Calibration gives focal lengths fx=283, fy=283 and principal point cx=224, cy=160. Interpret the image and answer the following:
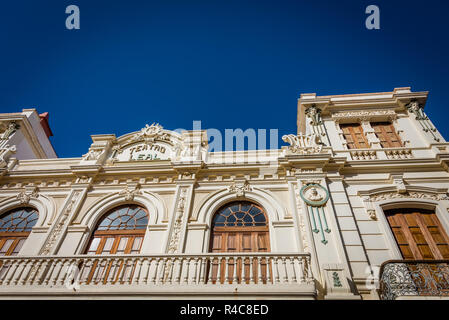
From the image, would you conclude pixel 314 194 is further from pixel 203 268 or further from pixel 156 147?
pixel 156 147

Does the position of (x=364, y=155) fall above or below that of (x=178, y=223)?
above

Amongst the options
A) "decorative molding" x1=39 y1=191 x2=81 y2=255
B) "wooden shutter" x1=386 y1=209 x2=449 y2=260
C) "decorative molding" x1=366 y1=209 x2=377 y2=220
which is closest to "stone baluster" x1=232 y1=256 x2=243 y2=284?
"decorative molding" x1=366 y1=209 x2=377 y2=220

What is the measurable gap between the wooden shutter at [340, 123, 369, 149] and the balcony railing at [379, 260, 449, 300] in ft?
18.1

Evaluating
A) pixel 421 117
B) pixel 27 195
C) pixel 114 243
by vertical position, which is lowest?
pixel 114 243

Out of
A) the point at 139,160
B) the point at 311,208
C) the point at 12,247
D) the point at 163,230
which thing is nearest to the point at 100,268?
the point at 163,230

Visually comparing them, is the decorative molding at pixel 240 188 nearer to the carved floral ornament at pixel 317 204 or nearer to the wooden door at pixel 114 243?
the carved floral ornament at pixel 317 204

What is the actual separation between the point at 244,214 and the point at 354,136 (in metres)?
6.06

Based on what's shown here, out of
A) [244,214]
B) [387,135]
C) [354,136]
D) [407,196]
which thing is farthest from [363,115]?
[244,214]

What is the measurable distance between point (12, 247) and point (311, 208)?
9517 millimetres

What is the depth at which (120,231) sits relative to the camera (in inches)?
360

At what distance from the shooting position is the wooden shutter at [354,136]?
11375 millimetres

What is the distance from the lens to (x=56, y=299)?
6.61 meters

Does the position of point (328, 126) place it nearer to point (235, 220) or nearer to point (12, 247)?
point (235, 220)
